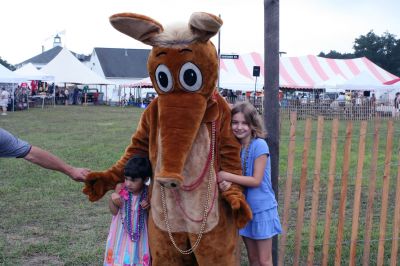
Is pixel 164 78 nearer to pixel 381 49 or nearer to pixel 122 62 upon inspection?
pixel 122 62

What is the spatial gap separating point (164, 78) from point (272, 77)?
112cm

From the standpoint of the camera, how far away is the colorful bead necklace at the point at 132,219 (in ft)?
11.7

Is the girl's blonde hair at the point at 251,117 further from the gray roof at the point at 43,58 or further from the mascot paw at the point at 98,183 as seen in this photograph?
the gray roof at the point at 43,58

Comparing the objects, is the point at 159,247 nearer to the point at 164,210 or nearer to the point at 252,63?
the point at 164,210

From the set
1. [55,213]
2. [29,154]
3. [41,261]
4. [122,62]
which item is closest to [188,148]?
[29,154]

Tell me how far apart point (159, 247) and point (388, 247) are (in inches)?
122

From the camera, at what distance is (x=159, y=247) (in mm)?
3400

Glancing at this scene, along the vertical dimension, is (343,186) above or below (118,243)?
above

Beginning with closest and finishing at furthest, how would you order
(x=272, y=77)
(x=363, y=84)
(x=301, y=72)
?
(x=272, y=77) → (x=363, y=84) → (x=301, y=72)

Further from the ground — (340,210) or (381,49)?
(381,49)

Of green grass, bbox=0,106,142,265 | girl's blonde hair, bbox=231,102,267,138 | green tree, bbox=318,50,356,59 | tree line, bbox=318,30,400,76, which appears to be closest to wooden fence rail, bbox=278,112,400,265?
Answer: girl's blonde hair, bbox=231,102,267,138

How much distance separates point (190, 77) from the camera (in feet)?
10.3

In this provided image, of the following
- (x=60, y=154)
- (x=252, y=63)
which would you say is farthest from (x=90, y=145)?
(x=252, y=63)

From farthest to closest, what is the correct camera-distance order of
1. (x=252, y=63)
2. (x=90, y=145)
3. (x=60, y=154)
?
(x=252, y=63) → (x=90, y=145) → (x=60, y=154)
